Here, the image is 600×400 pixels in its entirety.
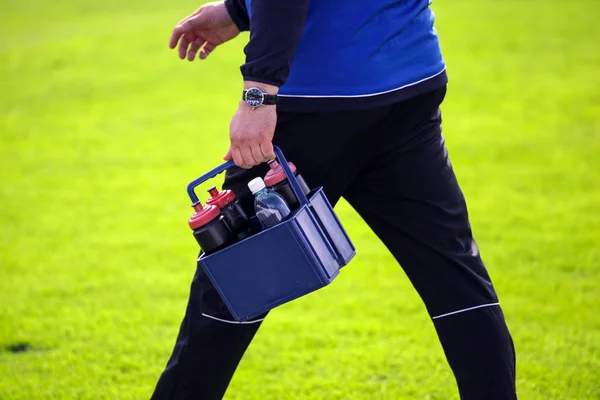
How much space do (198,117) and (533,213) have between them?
357 cm

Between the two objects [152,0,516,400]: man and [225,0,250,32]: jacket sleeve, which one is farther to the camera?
[225,0,250,32]: jacket sleeve

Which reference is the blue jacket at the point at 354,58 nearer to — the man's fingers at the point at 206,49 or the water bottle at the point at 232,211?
the water bottle at the point at 232,211

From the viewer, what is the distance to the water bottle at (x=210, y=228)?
90.5 inches

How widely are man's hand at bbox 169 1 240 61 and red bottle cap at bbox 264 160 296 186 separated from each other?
704mm

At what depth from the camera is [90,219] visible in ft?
19.4

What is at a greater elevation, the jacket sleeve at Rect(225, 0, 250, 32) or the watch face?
the jacket sleeve at Rect(225, 0, 250, 32)

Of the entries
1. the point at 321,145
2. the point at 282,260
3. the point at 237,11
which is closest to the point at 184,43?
the point at 237,11

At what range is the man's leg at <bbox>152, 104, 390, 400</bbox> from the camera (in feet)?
8.00

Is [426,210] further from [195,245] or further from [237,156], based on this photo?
[195,245]

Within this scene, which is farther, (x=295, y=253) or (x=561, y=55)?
(x=561, y=55)

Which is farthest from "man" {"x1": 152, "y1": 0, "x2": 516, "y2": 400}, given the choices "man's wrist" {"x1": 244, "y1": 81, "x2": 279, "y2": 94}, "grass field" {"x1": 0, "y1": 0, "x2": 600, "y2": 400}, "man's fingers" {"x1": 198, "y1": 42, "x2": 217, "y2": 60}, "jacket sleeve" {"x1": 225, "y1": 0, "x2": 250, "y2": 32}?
"grass field" {"x1": 0, "y1": 0, "x2": 600, "y2": 400}

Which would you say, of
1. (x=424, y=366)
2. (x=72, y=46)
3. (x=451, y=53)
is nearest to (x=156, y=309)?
(x=424, y=366)

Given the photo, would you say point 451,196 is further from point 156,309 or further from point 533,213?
point 533,213

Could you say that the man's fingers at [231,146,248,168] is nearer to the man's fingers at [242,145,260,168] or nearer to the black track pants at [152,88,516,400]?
the man's fingers at [242,145,260,168]
